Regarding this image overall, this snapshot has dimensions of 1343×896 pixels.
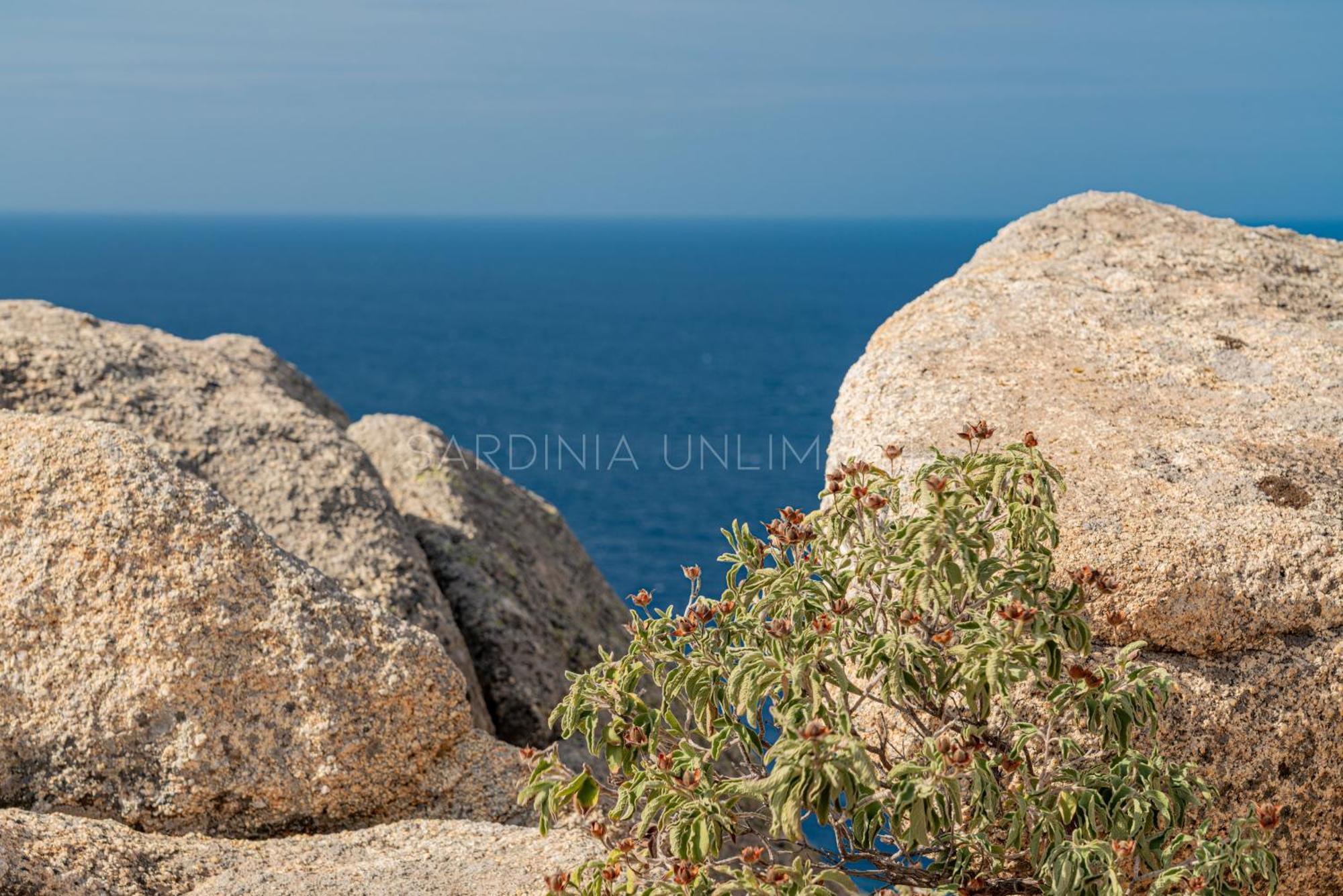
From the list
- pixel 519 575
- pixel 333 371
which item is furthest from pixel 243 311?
pixel 519 575

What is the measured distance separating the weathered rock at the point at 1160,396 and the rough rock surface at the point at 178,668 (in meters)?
3.53

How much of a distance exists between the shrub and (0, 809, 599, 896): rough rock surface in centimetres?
91

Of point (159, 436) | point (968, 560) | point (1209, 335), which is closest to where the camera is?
point (968, 560)

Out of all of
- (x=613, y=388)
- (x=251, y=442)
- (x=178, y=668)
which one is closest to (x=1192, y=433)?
(x=178, y=668)

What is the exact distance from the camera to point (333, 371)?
133 meters

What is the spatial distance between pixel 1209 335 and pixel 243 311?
186m

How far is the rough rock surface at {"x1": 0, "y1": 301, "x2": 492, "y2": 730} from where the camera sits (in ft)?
33.8

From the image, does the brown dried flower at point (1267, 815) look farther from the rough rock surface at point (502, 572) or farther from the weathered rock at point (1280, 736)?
the rough rock surface at point (502, 572)

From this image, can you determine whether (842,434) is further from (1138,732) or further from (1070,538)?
(1138,732)

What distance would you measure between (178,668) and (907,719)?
4369mm

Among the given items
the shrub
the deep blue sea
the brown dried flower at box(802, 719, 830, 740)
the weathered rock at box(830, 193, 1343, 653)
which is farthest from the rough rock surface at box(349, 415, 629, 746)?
the deep blue sea

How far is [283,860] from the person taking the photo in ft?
23.2

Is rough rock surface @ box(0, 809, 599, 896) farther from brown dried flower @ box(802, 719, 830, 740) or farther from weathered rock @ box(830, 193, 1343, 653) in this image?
weathered rock @ box(830, 193, 1343, 653)

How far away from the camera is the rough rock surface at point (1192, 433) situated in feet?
22.7
